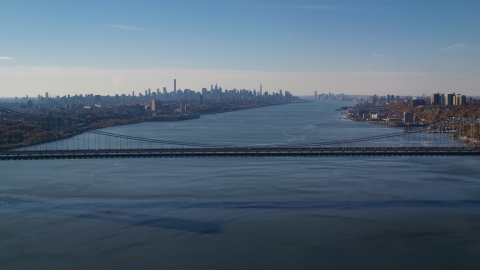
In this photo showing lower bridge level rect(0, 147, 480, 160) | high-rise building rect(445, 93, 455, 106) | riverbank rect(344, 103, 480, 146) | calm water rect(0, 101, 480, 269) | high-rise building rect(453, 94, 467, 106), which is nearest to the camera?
calm water rect(0, 101, 480, 269)

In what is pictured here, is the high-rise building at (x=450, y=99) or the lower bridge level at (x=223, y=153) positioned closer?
the lower bridge level at (x=223, y=153)

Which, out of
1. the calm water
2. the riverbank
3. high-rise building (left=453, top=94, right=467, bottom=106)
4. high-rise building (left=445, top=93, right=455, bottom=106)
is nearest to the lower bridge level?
the calm water

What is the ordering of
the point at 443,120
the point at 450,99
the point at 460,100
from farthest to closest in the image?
the point at 450,99
the point at 460,100
the point at 443,120

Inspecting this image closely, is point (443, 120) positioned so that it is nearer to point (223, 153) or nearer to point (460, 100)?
point (460, 100)

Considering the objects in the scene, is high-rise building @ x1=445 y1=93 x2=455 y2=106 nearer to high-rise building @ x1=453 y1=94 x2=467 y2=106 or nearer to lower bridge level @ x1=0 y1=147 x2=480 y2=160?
high-rise building @ x1=453 y1=94 x2=467 y2=106

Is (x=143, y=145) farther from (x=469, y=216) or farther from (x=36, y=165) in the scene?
(x=469, y=216)

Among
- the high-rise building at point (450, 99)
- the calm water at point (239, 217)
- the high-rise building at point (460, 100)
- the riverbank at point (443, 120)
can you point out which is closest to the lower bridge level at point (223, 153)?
the calm water at point (239, 217)

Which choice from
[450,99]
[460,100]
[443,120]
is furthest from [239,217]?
[450,99]

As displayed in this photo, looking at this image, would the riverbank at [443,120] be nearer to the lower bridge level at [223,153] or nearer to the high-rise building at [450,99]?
the lower bridge level at [223,153]
